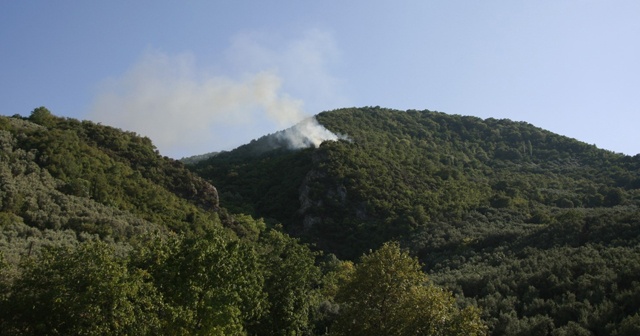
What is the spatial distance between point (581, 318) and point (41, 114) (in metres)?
63.4

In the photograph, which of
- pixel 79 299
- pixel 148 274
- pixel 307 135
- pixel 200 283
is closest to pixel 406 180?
pixel 307 135

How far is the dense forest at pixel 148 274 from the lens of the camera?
18766 millimetres

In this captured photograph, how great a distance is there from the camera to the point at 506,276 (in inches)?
1612

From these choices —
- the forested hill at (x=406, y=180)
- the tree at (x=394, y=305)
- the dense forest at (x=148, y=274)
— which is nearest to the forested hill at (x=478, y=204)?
the forested hill at (x=406, y=180)

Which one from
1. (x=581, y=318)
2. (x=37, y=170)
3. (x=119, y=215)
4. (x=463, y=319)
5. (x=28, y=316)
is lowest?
(x=581, y=318)

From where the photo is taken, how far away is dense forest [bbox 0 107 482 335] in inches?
739

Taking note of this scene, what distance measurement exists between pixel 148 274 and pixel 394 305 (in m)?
11.4

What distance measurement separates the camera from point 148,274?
20609mm

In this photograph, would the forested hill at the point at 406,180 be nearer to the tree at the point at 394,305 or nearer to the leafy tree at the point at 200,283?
the tree at the point at 394,305

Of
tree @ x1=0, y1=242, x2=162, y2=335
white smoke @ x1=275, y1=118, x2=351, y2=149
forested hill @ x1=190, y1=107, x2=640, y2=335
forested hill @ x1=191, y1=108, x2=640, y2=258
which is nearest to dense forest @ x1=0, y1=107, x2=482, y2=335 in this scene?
tree @ x1=0, y1=242, x2=162, y2=335

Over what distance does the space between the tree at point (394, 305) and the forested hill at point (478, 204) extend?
9.18 metres

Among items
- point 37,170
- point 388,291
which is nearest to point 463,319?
point 388,291

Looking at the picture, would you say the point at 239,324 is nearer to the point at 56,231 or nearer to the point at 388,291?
the point at 388,291

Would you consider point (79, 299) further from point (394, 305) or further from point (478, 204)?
point (478, 204)
